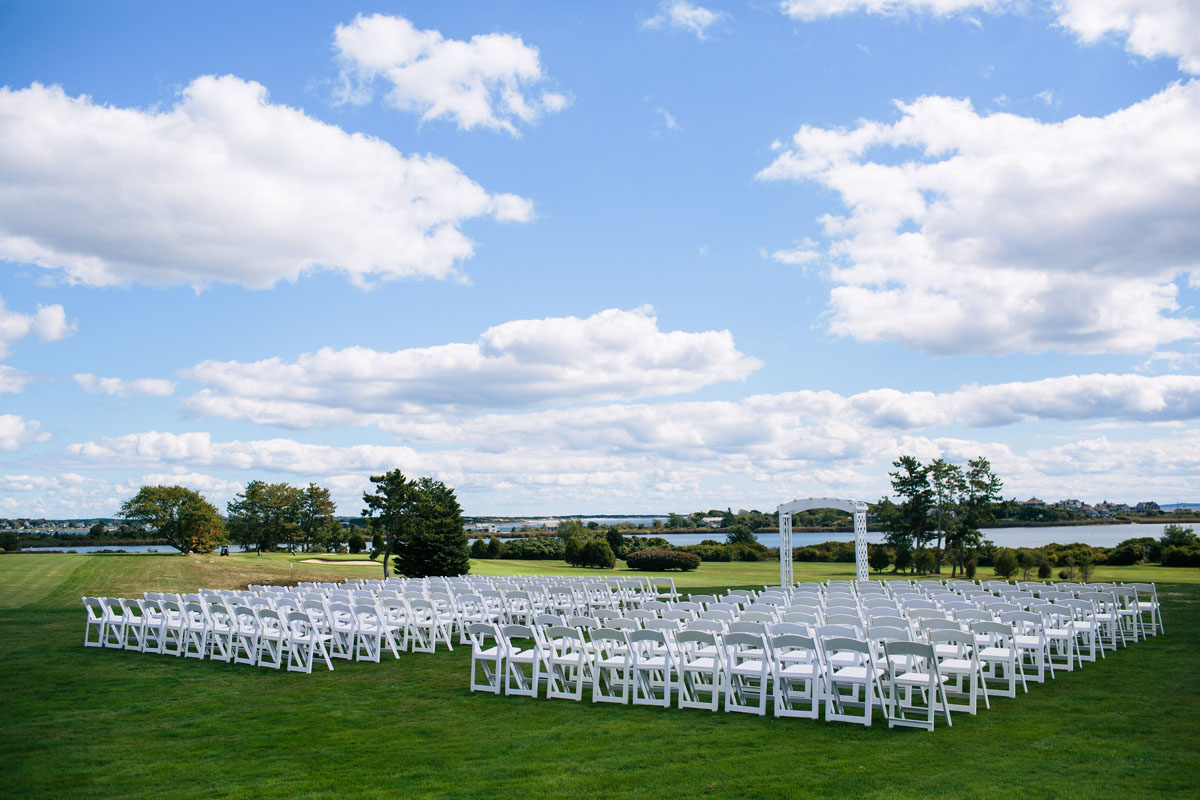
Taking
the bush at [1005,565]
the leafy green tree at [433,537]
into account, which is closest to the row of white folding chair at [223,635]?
the leafy green tree at [433,537]

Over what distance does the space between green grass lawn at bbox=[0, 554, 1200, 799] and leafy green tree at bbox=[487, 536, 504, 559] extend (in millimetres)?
42462

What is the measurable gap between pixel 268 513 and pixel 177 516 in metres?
14.1

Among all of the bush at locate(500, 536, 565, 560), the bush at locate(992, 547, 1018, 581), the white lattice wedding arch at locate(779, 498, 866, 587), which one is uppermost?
the white lattice wedding arch at locate(779, 498, 866, 587)

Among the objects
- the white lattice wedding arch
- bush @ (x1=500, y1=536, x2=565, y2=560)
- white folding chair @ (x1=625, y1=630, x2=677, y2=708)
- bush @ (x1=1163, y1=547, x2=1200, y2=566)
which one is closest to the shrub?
bush @ (x1=500, y1=536, x2=565, y2=560)

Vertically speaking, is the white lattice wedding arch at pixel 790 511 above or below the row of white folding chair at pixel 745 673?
above

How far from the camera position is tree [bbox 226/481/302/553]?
71.9 meters

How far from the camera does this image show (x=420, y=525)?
33.0 meters

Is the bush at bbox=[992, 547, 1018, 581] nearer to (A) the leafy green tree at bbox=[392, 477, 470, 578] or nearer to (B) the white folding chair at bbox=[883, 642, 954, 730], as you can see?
(A) the leafy green tree at bbox=[392, 477, 470, 578]

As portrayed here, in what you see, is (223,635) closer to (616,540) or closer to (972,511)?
(972,511)

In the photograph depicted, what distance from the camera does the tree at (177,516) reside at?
57.5 metres

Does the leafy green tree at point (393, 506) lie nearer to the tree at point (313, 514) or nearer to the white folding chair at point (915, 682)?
the white folding chair at point (915, 682)

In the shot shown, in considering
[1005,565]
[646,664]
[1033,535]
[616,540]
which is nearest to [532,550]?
[616,540]

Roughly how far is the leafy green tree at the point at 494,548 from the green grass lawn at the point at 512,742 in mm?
42462

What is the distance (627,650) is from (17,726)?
6.27 meters
